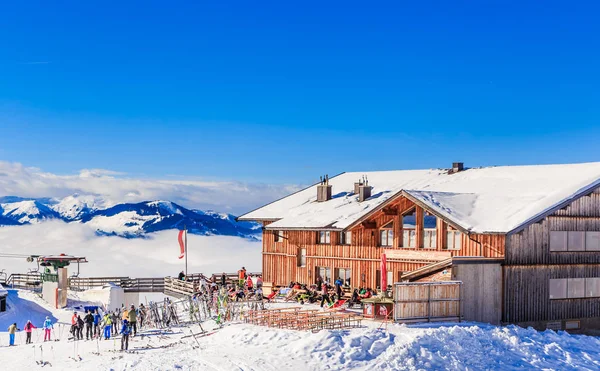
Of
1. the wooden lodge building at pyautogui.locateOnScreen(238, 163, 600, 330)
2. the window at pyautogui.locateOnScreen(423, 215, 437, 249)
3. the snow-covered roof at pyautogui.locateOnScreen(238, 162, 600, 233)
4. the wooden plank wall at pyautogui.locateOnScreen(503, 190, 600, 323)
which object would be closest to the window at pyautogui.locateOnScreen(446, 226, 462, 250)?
the wooden lodge building at pyautogui.locateOnScreen(238, 163, 600, 330)

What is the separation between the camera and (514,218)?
3712 centimetres

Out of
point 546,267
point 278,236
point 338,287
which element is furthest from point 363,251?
point 546,267

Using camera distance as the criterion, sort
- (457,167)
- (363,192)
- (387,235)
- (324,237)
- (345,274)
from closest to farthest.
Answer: (387,235) → (345,274) → (324,237) → (363,192) → (457,167)

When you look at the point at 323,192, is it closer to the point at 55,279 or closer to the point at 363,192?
the point at 363,192

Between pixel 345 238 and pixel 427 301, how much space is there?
13.0m

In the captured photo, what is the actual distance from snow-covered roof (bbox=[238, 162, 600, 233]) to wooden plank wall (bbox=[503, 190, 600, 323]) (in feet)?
3.24

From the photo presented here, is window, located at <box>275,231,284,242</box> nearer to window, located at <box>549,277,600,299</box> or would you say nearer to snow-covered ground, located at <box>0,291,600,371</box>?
snow-covered ground, located at <box>0,291,600,371</box>

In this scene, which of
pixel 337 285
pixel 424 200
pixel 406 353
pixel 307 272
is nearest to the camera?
pixel 406 353

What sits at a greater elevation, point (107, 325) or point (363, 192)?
point (363, 192)

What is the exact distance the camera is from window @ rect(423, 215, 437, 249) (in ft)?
132

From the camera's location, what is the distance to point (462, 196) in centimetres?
4128

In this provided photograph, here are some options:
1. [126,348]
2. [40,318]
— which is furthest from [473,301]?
[40,318]

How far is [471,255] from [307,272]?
13.2 meters

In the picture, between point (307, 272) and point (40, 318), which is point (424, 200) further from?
point (40, 318)
